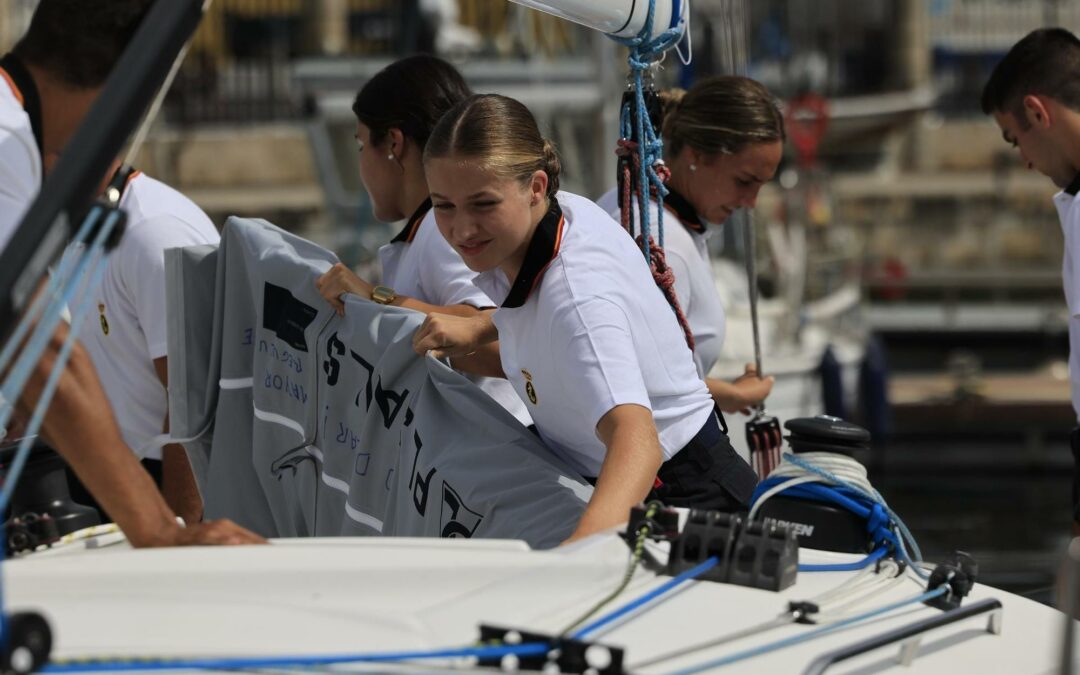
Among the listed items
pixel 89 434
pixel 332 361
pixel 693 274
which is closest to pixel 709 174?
pixel 693 274

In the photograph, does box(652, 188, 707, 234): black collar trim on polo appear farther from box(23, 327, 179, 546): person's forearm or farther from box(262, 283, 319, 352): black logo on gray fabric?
box(23, 327, 179, 546): person's forearm

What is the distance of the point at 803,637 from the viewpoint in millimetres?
2076

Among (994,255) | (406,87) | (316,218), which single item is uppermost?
(406,87)

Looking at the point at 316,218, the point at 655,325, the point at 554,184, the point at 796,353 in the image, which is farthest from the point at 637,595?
the point at 316,218

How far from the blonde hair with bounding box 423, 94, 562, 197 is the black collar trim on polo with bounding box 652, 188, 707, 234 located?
0.84 m

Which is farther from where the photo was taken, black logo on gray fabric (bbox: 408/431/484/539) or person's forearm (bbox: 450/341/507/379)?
person's forearm (bbox: 450/341/507/379)

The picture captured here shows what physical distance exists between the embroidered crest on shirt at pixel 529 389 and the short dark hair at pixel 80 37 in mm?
869

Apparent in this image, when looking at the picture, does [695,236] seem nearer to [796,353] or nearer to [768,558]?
[768,558]

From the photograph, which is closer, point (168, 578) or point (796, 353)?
point (168, 578)

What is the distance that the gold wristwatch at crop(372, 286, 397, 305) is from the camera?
3.22 m

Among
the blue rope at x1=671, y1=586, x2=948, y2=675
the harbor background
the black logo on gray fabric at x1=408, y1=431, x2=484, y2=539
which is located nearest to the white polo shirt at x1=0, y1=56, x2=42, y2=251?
the black logo on gray fabric at x1=408, y1=431, x2=484, y2=539

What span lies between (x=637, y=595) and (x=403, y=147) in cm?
147

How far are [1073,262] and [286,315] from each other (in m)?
1.76

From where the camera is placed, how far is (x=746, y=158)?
3.41 metres
